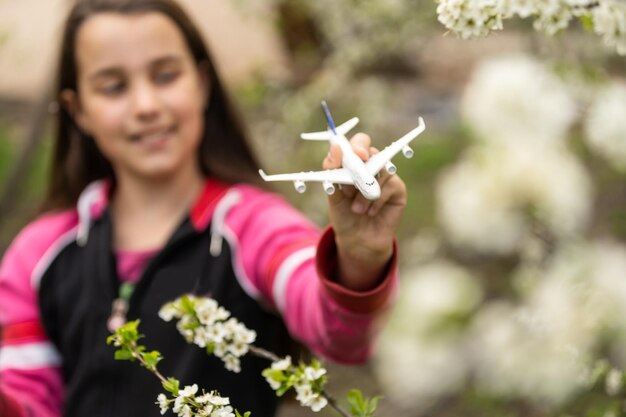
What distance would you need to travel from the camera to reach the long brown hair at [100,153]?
2.04m

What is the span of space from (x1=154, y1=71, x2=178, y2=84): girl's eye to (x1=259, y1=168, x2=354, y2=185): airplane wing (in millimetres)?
914

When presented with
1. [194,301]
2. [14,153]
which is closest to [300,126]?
[194,301]

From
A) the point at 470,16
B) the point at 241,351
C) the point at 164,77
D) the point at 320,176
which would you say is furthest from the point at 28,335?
the point at 470,16

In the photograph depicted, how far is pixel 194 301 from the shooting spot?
119 centimetres

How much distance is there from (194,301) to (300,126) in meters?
2.22

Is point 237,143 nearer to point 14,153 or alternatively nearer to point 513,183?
point 513,183

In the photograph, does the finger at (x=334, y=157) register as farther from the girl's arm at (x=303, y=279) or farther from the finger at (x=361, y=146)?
the girl's arm at (x=303, y=279)

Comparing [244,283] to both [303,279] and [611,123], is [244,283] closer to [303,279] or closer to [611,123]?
[303,279]

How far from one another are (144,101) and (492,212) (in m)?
1.09

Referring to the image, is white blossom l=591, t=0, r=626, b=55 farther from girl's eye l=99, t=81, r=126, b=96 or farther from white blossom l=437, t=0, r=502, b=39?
girl's eye l=99, t=81, r=126, b=96

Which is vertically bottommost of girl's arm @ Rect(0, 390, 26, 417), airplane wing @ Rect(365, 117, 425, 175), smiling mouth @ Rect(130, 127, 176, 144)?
girl's arm @ Rect(0, 390, 26, 417)

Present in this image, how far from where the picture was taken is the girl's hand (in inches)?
48.6

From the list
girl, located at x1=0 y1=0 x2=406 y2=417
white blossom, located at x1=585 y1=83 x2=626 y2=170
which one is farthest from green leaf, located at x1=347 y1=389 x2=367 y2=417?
white blossom, located at x1=585 y1=83 x2=626 y2=170

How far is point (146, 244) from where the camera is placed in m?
2.02
